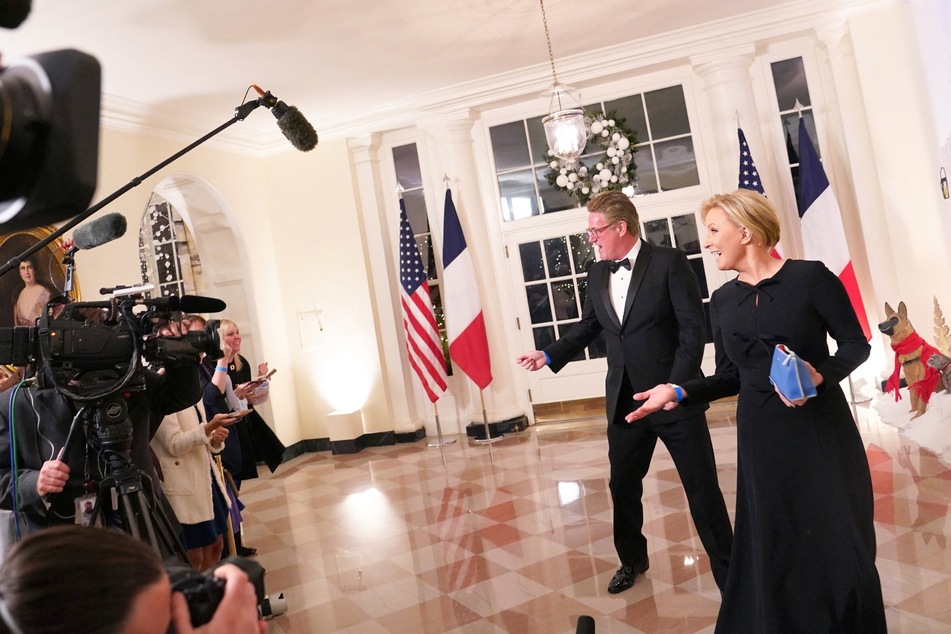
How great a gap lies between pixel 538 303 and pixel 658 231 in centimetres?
134

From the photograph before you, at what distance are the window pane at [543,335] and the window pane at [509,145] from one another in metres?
1.63

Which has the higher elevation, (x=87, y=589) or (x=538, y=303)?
(x=538, y=303)

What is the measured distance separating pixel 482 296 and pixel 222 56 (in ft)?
10.5

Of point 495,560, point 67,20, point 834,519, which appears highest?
point 67,20

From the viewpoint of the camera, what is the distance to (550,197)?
758 cm

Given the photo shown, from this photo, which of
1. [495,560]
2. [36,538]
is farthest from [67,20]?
[36,538]

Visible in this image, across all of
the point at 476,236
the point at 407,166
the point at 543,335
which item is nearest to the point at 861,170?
the point at 543,335

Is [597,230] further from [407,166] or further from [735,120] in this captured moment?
[407,166]

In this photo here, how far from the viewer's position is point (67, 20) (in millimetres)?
4578

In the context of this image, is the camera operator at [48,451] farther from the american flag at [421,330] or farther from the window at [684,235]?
the window at [684,235]

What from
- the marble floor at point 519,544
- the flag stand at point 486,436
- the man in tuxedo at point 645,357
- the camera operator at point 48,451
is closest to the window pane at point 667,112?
the marble floor at point 519,544

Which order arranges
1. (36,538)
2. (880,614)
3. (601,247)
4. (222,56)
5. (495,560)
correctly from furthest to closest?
(222,56) < (495,560) < (601,247) < (880,614) < (36,538)

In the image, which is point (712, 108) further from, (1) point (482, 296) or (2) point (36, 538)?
(2) point (36, 538)

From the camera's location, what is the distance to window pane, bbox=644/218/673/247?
23.9 ft
